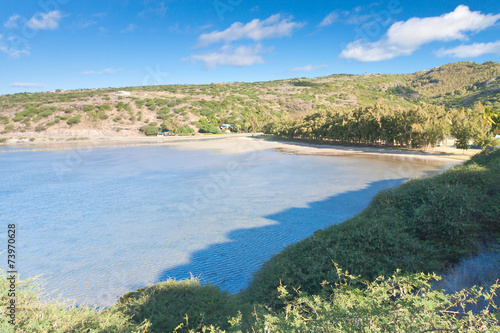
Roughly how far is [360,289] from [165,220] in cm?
754

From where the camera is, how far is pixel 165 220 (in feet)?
33.5


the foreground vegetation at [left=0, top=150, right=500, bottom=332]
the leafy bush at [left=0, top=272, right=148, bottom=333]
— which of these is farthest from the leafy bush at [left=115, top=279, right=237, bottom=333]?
the leafy bush at [left=0, top=272, right=148, bottom=333]

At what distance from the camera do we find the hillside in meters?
67.6

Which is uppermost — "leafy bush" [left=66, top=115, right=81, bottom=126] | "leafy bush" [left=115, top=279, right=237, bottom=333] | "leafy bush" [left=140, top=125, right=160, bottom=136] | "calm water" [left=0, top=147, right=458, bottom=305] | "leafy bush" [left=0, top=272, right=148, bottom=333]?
"leafy bush" [left=66, top=115, right=81, bottom=126]

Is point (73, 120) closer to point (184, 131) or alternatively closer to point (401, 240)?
point (184, 131)

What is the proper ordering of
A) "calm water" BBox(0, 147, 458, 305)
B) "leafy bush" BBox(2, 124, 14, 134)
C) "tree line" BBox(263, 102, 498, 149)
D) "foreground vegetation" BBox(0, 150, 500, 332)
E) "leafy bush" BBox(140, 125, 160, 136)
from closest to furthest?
"foreground vegetation" BBox(0, 150, 500, 332), "calm water" BBox(0, 147, 458, 305), "tree line" BBox(263, 102, 498, 149), "leafy bush" BBox(2, 124, 14, 134), "leafy bush" BBox(140, 125, 160, 136)

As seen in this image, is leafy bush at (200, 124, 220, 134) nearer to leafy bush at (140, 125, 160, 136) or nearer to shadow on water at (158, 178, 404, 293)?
leafy bush at (140, 125, 160, 136)

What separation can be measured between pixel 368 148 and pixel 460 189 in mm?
27786

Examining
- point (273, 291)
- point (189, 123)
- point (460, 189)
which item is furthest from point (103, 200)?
point (189, 123)

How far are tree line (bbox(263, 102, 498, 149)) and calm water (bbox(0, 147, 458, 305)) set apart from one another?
30.5 ft

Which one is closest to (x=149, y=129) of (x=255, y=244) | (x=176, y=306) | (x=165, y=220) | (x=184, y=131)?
(x=184, y=131)

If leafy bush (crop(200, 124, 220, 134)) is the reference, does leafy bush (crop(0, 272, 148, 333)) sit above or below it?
below

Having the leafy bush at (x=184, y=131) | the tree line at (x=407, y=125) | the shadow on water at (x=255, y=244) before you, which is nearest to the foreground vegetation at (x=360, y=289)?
the shadow on water at (x=255, y=244)

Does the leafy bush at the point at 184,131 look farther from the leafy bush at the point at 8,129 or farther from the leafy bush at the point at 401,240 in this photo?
the leafy bush at the point at 401,240
